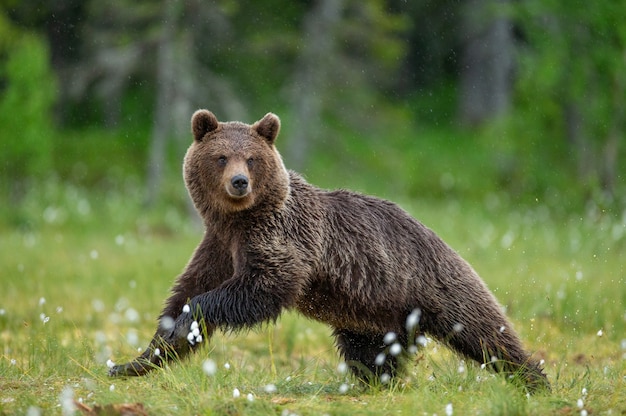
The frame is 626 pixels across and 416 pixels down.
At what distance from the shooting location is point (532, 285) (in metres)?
9.59

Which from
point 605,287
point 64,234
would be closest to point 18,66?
point 64,234

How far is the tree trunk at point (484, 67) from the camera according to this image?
26734 millimetres

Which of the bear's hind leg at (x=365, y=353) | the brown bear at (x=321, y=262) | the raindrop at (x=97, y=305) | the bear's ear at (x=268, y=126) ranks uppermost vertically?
the bear's ear at (x=268, y=126)

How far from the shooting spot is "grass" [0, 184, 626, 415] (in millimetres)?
5008

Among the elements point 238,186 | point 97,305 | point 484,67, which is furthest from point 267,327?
point 484,67

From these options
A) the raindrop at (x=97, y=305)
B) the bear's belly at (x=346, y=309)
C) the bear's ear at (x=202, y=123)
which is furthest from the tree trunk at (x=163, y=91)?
the bear's belly at (x=346, y=309)

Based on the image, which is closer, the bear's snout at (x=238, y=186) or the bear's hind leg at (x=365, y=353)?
the bear's snout at (x=238, y=186)

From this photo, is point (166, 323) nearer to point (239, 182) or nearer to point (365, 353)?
point (239, 182)

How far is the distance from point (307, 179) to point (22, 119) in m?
6.57

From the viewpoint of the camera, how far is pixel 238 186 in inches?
223

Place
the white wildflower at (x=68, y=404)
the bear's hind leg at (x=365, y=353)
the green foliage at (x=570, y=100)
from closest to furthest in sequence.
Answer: the white wildflower at (x=68, y=404) < the bear's hind leg at (x=365, y=353) < the green foliage at (x=570, y=100)

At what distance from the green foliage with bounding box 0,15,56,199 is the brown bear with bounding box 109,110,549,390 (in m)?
10.5

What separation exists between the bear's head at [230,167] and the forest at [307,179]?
892 mm

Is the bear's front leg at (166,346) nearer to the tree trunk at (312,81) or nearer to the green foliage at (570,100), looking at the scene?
the green foliage at (570,100)
